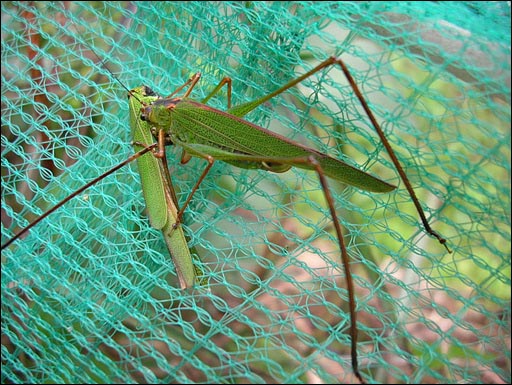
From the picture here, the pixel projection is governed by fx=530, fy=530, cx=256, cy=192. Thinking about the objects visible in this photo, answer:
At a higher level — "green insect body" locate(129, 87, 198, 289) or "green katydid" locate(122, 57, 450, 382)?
"green katydid" locate(122, 57, 450, 382)

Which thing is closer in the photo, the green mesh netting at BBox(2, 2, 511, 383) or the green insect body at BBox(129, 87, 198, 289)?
the green mesh netting at BBox(2, 2, 511, 383)

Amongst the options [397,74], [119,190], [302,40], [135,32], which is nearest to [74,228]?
[119,190]

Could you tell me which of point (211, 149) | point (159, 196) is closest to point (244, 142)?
point (211, 149)

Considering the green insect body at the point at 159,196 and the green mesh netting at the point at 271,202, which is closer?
the green mesh netting at the point at 271,202

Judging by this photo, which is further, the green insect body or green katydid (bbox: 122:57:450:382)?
the green insect body

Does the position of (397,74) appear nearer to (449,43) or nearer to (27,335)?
(449,43)

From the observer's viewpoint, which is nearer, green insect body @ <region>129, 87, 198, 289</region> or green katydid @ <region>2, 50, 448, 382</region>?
green katydid @ <region>2, 50, 448, 382</region>

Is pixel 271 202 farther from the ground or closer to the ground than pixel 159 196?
farther from the ground

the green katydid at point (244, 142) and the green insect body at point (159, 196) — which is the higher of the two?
the green katydid at point (244, 142)

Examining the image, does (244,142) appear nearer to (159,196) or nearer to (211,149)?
(211,149)
